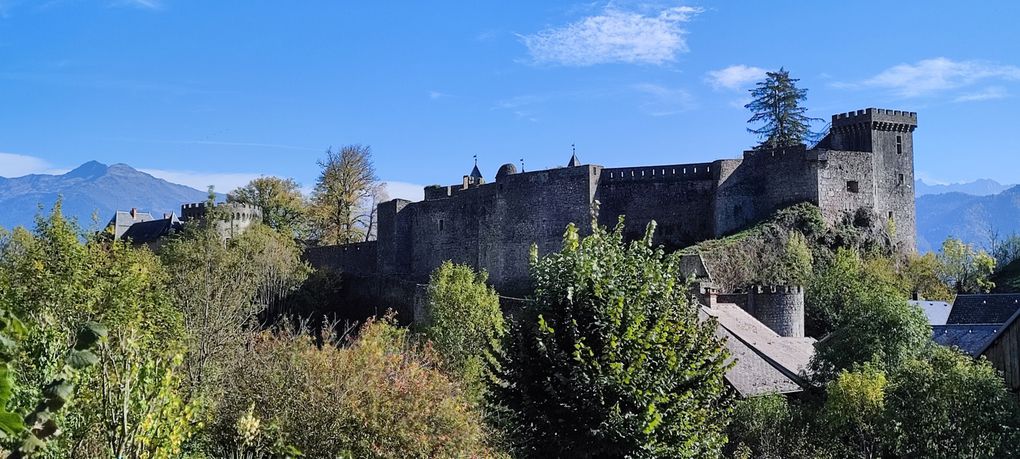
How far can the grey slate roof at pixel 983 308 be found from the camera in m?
34.6

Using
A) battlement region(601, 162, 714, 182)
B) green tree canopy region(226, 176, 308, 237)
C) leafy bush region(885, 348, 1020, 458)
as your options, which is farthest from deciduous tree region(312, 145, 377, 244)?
leafy bush region(885, 348, 1020, 458)

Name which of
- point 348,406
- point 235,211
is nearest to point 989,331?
point 348,406

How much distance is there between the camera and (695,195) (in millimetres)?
50500

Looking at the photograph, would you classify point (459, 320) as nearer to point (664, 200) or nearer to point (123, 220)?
point (664, 200)

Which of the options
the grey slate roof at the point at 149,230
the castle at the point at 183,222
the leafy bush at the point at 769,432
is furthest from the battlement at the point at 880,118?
the grey slate roof at the point at 149,230

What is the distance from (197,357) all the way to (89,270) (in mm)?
4419

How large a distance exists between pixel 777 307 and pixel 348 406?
2337 centimetres

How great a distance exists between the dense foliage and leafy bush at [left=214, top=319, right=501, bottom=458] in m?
5.20

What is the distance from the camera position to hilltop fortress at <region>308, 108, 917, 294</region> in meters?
48.8

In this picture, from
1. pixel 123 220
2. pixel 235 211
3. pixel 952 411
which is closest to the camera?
pixel 952 411

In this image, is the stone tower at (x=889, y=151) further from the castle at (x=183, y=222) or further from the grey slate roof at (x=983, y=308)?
the castle at (x=183, y=222)

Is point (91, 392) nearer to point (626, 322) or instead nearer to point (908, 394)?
point (626, 322)

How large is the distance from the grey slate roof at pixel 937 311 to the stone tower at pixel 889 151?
11665 mm

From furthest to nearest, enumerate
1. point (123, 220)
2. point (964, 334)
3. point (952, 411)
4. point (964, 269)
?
point (123, 220) → point (964, 269) → point (964, 334) → point (952, 411)
